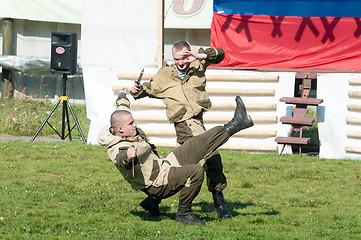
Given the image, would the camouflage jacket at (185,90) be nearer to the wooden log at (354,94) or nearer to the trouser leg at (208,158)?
the trouser leg at (208,158)

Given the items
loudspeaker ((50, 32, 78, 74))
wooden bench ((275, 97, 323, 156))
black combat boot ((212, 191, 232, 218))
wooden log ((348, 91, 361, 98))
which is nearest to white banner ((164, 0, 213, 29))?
loudspeaker ((50, 32, 78, 74))

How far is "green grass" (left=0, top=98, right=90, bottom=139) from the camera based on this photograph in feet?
57.0

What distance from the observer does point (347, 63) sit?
50.6 ft

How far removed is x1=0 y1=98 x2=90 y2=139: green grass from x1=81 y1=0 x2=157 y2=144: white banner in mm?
1824

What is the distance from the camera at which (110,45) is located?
15.3 metres

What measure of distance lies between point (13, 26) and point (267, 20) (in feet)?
31.5

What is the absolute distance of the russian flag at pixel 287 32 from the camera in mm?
15570

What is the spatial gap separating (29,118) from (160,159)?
1104 centimetres

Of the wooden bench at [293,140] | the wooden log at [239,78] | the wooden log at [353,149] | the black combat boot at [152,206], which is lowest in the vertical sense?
the black combat boot at [152,206]

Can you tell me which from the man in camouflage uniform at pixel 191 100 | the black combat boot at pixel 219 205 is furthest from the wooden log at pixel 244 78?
the black combat boot at pixel 219 205

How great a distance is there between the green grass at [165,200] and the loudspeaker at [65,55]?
2.61 metres

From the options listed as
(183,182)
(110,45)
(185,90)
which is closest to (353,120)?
(110,45)

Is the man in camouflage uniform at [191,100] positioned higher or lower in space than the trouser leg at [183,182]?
higher

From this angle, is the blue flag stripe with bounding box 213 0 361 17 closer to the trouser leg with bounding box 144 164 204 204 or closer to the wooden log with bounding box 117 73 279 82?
the wooden log with bounding box 117 73 279 82
